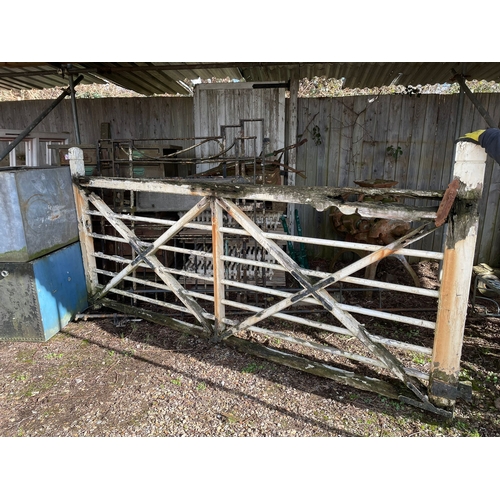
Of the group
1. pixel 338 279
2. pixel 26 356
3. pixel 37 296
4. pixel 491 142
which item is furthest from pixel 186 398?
pixel 491 142

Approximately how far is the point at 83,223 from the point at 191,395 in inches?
106

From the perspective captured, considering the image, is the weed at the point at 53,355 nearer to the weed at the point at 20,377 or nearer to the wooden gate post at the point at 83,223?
the weed at the point at 20,377

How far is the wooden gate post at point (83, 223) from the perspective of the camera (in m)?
4.43

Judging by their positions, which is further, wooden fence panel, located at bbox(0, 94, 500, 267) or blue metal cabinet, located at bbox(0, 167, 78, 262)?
wooden fence panel, located at bbox(0, 94, 500, 267)

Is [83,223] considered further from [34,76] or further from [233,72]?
[233,72]

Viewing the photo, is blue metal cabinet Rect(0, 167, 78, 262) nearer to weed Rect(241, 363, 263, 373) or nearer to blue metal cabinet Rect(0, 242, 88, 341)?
blue metal cabinet Rect(0, 242, 88, 341)

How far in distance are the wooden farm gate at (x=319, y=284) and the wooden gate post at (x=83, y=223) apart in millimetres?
13

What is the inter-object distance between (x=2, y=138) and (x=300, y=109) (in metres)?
5.85

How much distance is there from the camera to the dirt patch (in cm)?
287

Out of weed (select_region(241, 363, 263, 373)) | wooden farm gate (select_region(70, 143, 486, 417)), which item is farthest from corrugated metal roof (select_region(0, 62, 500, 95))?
weed (select_region(241, 363, 263, 373))

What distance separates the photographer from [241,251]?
18.5 feet

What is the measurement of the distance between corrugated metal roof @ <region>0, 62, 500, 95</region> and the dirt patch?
402cm

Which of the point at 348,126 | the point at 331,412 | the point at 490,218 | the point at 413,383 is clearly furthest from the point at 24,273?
the point at 490,218

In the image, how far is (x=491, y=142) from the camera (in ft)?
7.48
